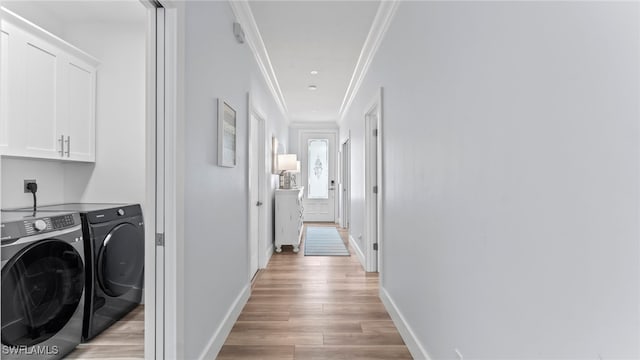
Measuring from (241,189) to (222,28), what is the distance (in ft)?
4.21

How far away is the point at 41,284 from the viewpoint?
5.93 feet

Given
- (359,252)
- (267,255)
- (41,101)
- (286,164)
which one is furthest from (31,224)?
(286,164)

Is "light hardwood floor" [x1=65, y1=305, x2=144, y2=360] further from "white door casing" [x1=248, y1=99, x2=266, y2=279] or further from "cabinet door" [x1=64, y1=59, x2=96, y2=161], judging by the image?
"white door casing" [x1=248, y1=99, x2=266, y2=279]

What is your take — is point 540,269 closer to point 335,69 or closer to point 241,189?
point 241,189

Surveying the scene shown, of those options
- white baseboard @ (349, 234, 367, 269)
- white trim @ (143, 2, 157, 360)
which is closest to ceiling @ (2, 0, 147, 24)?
white trim @ (143, 2, 157, 360)

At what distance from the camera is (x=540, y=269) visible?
37.6 inches

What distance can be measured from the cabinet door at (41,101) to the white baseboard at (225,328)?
180 centimetres

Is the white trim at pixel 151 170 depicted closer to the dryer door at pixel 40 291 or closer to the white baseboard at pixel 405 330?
the dryer door at pixel 40 291

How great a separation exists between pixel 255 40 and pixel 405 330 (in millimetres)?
2902

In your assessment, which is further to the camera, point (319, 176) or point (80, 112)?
point (319, 176)

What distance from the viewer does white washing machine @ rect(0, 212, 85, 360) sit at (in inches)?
64.3

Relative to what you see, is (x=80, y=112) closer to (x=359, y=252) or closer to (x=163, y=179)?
(x=163, y=179)

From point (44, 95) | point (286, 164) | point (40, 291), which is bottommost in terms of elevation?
point (40, 291)

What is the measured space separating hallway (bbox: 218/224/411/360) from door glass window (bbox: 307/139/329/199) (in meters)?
4.48
